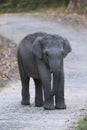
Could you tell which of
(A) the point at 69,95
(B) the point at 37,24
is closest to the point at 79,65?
(A) the point at 69,95

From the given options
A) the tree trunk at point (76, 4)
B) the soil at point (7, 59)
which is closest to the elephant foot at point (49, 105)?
the soil at point (7, 59)

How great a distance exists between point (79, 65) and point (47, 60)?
8.82m

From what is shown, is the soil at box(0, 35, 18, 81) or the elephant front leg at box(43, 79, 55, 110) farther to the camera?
the soil at box(0, 35, 18, 81)

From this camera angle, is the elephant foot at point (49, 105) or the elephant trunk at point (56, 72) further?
the elephant foot at point (49, 105)

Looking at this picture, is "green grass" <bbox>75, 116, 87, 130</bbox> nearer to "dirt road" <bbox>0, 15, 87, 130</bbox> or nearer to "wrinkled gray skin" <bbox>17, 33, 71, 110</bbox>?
"dirt road" <bbox>0, 15, 87, 130</bbox>

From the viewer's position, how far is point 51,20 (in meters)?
36.7

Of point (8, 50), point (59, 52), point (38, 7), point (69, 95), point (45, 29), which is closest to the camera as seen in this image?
point (59, 52)

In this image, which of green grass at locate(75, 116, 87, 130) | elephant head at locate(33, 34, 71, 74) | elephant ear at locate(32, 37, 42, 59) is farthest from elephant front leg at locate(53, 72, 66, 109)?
green grass at locate(75, 116, 87, 130)

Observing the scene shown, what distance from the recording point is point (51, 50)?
12289mm

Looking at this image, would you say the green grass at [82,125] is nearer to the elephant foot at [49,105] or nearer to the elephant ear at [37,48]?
the elephant foot at [49,105]

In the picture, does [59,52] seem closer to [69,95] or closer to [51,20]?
[69,95]

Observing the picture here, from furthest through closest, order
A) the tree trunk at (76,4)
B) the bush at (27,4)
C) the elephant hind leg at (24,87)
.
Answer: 1. the bush at (27,4)
2. the tree trunk at (76,4)
3. the elephant hind leg at (24,87)

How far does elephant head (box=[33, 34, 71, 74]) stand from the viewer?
12156 mm

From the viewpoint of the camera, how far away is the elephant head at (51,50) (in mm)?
12156
